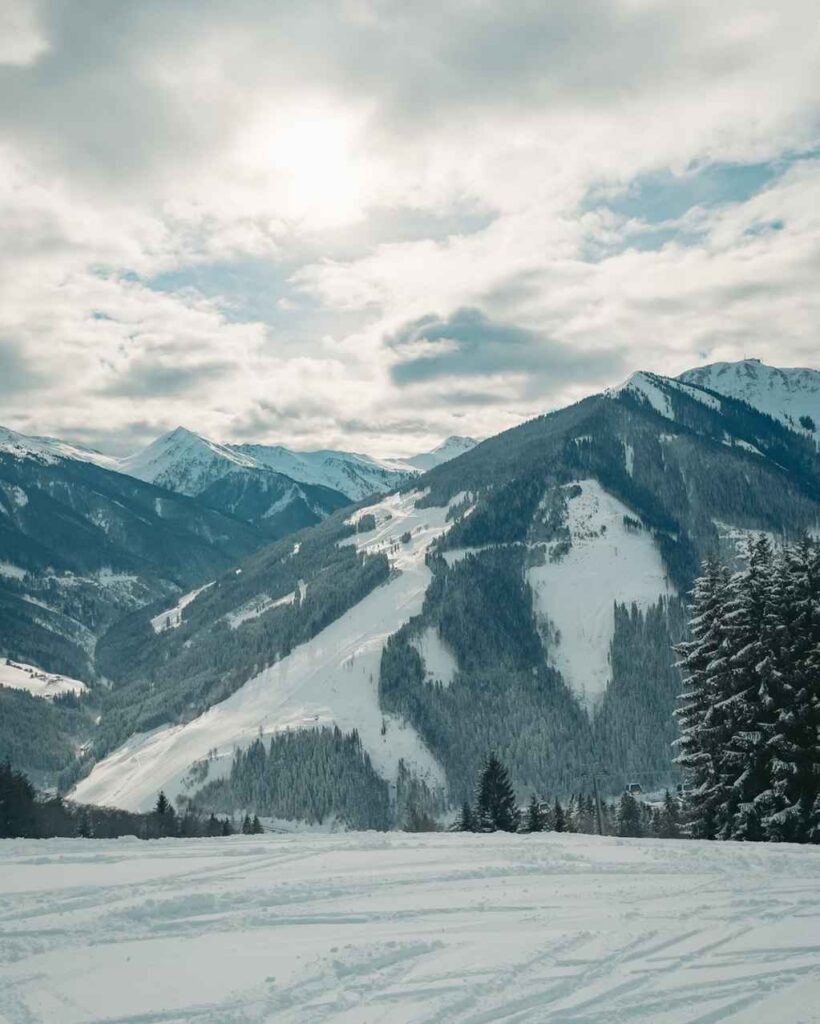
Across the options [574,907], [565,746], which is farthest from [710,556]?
[565,746]

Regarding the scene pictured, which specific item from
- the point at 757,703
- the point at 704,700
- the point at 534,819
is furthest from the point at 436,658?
the point at 757,703

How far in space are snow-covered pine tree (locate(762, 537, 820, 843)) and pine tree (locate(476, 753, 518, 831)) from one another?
28588 mm

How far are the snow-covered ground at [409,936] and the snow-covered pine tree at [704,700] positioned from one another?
1064 cm

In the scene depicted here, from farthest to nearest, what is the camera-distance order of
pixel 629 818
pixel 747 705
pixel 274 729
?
pixel 274 729 → pixel 629 818 → pixel 747 705

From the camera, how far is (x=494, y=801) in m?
57.9

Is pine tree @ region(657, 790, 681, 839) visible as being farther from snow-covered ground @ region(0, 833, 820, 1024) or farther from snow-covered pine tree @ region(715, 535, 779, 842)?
snow-covered ground @ region(0, 833, 820, 1024)

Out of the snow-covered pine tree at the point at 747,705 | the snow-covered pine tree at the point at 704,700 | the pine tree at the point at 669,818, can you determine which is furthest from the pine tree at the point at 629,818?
the snow-covered pine tree at the point at 747,705

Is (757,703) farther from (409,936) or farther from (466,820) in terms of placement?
(466,820)

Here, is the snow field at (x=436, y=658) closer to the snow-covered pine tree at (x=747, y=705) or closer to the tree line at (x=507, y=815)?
the tree line at (x=507, y=815)

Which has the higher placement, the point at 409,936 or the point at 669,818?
the point at 409,936

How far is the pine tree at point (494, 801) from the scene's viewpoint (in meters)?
56.8

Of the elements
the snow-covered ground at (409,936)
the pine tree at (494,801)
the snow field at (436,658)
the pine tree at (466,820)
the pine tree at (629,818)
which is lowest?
the pine tree at (629,818)

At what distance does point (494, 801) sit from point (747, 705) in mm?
29755

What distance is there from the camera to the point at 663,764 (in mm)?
155750
